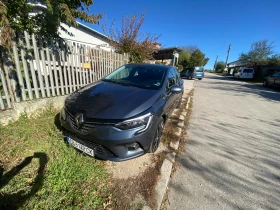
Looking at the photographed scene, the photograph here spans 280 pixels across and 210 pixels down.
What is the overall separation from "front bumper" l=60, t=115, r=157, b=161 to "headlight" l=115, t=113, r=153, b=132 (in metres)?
0.05

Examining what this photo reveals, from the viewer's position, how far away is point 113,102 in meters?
2.08

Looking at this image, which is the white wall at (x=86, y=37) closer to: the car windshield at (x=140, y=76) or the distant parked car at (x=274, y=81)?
the car windshield at (x=140, y=76)

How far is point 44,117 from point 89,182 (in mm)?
2189

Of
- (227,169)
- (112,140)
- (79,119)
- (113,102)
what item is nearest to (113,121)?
(112,140)

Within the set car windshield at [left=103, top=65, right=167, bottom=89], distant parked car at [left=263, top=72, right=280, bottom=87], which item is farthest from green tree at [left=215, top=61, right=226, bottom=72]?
car windshield at [left=103, top=65, right=167, bottom=89]

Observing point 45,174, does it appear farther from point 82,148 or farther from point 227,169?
point 227,169

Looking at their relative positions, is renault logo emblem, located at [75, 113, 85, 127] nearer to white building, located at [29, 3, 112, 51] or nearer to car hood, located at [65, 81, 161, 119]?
car hood, located at [65, 81, 161, 119]

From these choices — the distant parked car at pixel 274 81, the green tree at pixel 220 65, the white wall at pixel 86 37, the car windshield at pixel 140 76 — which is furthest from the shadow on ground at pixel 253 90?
the green tree at pixel 220 65

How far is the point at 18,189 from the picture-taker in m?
1.61

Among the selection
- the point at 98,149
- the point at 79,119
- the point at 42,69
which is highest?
the point at 42,69

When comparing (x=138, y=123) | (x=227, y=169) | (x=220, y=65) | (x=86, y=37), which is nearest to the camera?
(x=138, y=123)

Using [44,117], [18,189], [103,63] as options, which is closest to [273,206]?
[18,189]

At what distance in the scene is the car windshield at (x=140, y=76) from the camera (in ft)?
9.40

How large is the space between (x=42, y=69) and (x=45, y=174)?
102 inches
